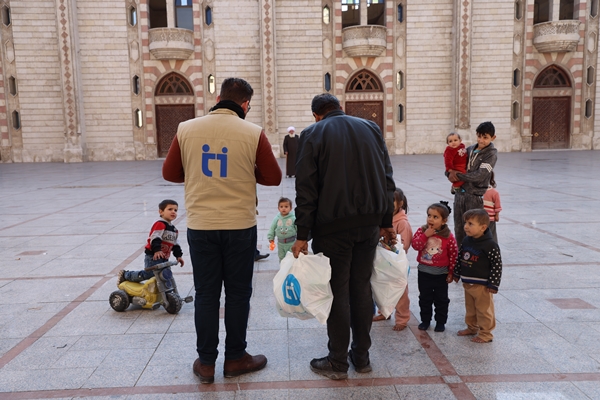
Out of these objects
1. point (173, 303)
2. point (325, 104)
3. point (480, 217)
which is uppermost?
point (325, 104)

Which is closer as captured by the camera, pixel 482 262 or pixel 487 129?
pixel 482 262

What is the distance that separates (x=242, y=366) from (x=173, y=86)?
23.0m

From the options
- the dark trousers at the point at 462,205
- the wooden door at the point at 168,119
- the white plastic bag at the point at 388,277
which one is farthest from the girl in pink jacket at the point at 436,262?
the wooden door at the point at 168,119

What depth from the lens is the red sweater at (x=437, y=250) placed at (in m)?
3.84

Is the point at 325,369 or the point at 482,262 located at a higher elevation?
the point at 482,262

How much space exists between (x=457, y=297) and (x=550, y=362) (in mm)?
1447

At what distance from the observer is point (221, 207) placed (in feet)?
10.2

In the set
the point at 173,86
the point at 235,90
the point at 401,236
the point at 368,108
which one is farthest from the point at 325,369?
the point at 173,86

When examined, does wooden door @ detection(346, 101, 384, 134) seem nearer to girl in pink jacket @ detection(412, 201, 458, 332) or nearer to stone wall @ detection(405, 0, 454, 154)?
stone wall @ detection(405, 0, 454, 154)

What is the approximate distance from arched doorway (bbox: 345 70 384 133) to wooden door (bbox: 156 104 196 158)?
8227mm

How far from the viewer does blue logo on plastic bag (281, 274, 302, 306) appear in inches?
120

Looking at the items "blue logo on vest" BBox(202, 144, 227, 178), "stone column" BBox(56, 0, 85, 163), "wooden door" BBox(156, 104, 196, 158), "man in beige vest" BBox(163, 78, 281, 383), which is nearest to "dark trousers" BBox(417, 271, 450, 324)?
"man in beige vest" BBox(163, 78, 281, 383)

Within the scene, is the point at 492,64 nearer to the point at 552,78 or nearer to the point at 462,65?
the point at 462,65

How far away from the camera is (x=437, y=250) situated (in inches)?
152
